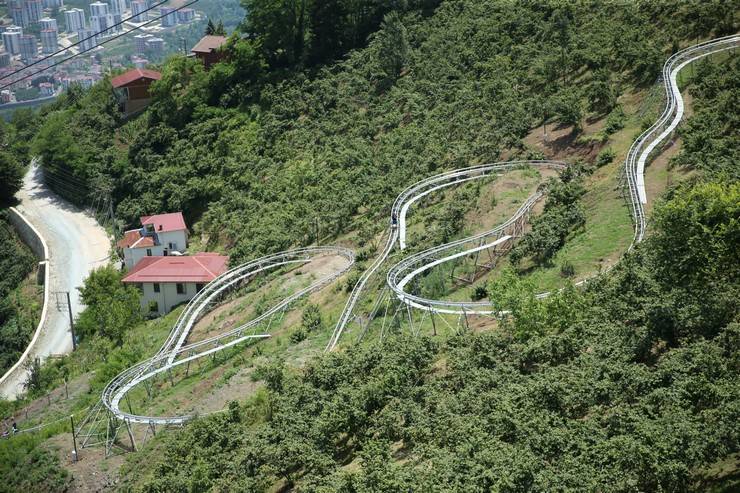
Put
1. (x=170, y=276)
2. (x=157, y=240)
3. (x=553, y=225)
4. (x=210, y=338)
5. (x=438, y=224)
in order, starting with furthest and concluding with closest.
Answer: (x=157, y=240) < (x=170, y=276) < (x=438, y=224) < (x=210, y=338) < (x=553, y=225)

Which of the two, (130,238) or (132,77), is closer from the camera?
(130,238)

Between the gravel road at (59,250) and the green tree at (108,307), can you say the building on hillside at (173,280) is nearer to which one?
the green tree at (108,307)

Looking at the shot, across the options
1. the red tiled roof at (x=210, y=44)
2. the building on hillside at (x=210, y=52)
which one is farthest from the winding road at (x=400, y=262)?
the red tiled roof at (x=210, y=44)

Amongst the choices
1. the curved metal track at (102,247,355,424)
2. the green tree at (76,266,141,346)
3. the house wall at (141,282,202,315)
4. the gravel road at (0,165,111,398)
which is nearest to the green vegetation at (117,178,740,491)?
the curved metal track at (102,247,355,424)

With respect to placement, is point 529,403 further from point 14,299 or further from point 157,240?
point 14,299

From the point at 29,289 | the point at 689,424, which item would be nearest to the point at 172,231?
the point at 29,289

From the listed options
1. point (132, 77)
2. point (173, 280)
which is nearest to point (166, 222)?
point (173, 280)

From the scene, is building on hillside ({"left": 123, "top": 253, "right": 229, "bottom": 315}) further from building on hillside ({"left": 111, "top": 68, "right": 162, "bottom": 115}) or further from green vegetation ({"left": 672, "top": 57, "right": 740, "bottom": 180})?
building on hillside ({"left": 111, "top": 68, "right": 162, "bottom": 115})

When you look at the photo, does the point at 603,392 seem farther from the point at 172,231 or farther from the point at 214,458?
the point at 172,231
